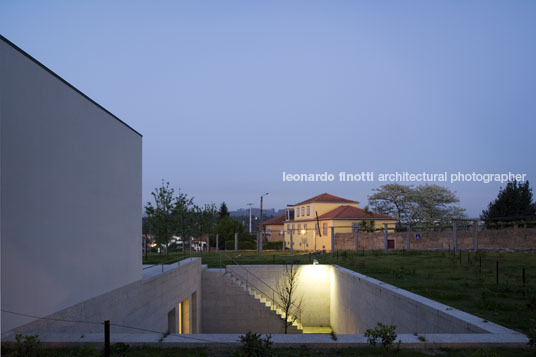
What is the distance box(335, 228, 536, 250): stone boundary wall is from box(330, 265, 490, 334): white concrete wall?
12.8 m

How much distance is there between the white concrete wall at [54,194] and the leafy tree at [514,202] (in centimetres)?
4108

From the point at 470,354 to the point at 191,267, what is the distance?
1424 centimetres

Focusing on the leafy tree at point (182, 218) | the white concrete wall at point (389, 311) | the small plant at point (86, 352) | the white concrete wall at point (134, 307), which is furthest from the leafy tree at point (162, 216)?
the small plant at point (86, 352)

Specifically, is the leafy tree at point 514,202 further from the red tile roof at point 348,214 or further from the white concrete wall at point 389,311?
the white concrete wall at point 389,311

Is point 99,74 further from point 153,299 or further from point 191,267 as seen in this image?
point 153,299

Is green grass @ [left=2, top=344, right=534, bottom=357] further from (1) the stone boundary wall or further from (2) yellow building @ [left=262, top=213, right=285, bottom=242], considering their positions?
(2) yellow building @ [left=262, top=213, right=285, bottom=242]

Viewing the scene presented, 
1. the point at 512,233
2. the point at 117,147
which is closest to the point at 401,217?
the point at 512,233

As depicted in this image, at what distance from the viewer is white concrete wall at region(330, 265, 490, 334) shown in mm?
6988

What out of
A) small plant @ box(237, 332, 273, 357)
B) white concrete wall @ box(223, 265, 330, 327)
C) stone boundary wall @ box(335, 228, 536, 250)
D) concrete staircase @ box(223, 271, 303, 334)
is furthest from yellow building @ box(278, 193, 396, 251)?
small plant @ box(237, 332, 273, 357)

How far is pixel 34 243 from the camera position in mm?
6520

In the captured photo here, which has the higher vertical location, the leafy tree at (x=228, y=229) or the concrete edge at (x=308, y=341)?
the concrete edge at (x=308, y=341)

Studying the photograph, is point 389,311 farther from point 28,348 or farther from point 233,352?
point 28,348

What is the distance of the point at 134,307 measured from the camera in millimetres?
10805

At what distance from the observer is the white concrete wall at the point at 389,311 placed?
6.99m
